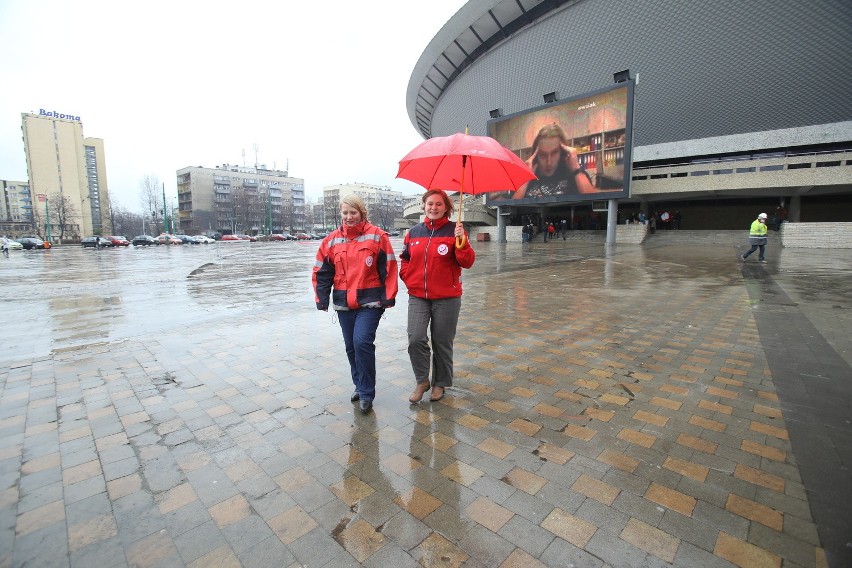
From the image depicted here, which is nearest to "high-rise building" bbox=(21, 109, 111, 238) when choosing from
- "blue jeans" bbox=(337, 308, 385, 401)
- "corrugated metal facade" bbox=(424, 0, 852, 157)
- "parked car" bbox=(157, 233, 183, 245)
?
"parked car" bbox=(157, 233, 183, 245)

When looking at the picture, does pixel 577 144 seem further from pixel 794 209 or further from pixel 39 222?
pixel 39 222

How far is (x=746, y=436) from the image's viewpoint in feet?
9.77

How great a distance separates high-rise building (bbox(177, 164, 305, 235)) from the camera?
316 ft

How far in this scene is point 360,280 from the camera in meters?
3.40

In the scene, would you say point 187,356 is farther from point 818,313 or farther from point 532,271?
point 532,271

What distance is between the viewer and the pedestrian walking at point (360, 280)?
3.42 meters

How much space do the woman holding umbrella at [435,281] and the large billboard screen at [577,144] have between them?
29103 mm

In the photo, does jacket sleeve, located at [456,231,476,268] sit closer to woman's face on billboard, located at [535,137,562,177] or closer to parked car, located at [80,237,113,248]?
woman's face on billboard, located at [535,137,562,177]

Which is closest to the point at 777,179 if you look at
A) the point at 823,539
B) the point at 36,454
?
the point at 823,539

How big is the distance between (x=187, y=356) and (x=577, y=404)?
14.7 feet

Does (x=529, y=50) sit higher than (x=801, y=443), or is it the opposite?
A: (x=529, y=50)

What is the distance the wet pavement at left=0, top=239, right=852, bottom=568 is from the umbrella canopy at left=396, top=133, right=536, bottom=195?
6.54ft

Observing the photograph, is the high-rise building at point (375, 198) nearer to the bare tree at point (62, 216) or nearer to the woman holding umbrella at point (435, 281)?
the bare tree at point (62, 216)

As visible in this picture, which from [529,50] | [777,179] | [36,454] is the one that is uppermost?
[529,50]
